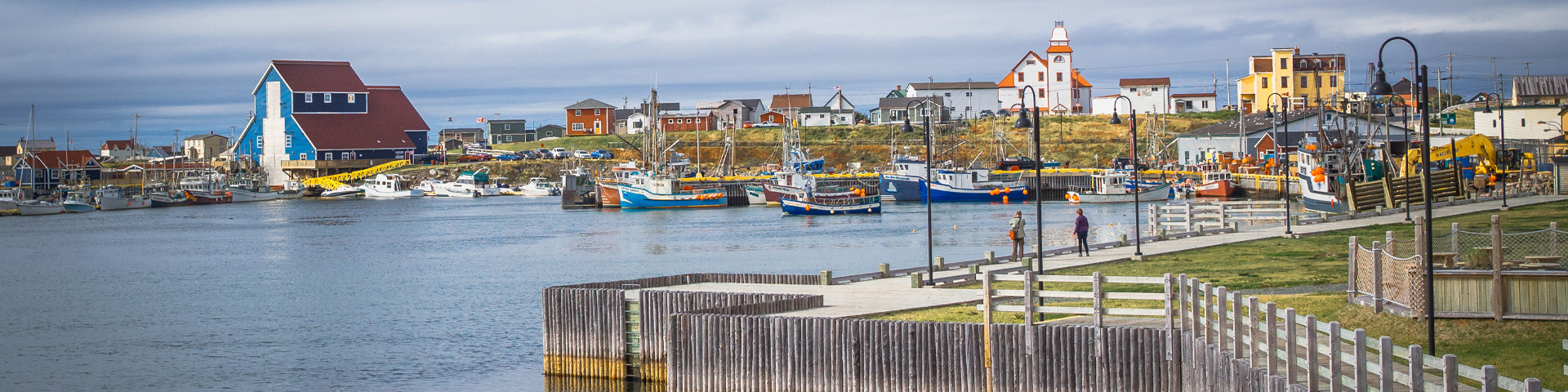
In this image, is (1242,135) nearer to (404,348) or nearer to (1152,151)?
(1152,151)

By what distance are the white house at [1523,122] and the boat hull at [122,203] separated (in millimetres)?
120020

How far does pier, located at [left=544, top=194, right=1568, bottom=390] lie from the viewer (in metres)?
15.4

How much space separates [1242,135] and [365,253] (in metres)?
70.9

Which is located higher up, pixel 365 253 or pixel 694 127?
pixel 694 127

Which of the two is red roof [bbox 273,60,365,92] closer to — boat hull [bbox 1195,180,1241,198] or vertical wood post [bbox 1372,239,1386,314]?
boat hull [bbox 1195,180,1241,198]

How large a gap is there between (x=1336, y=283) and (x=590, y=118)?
14536cm

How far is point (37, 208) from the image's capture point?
4852 inches

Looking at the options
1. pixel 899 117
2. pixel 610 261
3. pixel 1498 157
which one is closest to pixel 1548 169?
pixel 1498 157

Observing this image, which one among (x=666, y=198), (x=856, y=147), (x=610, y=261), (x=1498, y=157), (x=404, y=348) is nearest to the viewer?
(x=404, y=348)

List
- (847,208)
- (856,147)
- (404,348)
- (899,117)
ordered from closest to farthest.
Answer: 1. (404,348)
2. (847,208)
3. (856,147)
4. (899,117)

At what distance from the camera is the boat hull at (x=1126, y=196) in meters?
94.9

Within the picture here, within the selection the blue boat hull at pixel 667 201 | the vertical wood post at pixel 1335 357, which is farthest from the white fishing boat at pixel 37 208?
the vertical wood post at pixel 1335 357

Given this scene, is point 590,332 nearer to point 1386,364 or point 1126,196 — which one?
point 1386,364

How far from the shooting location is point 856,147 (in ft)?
446
